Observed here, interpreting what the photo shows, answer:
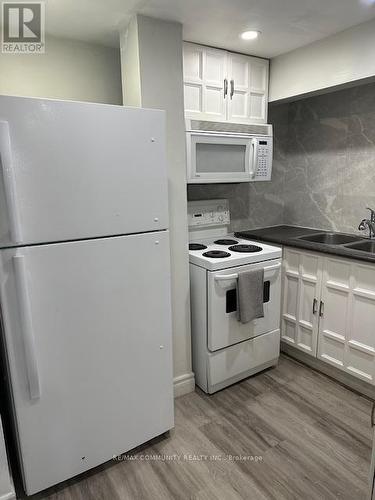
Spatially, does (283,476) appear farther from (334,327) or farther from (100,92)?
(100,92)

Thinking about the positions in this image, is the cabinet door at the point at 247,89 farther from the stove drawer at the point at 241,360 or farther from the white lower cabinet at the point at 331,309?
the stove drawer at the point at 241,360

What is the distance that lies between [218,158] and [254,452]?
70.0 inches

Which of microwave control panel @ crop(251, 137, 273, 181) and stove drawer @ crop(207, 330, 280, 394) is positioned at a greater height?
microwave control panel @ crop(251, 137, 273, 181)

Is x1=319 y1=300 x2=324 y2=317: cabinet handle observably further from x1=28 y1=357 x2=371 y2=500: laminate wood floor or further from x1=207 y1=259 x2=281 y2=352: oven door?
x1=28 y1=357 x2=371 y2=500: laminate wood floor

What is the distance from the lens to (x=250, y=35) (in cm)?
209

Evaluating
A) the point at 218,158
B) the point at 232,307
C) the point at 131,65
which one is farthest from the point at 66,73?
the point at 232,307

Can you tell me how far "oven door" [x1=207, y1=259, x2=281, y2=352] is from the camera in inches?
83.3

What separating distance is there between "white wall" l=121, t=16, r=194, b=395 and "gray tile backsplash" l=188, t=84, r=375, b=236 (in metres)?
0.59

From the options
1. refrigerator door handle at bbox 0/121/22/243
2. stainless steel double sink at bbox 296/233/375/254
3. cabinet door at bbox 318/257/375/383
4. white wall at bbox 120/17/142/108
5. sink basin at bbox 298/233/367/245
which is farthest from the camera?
sink basin at bbox 298/233/367/245

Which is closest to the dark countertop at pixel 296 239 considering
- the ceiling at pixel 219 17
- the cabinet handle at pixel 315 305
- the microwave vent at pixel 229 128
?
the cabinet handle at pixel 315 305

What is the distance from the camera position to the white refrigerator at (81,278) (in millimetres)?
1310

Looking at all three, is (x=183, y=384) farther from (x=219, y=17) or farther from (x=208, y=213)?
(x=219, y=17)

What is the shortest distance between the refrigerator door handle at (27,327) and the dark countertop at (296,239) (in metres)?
1.82

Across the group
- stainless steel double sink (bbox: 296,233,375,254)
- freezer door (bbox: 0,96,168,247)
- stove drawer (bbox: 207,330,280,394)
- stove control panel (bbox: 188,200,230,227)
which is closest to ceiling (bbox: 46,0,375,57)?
freezer door (bbox: 0,96,168,247)
